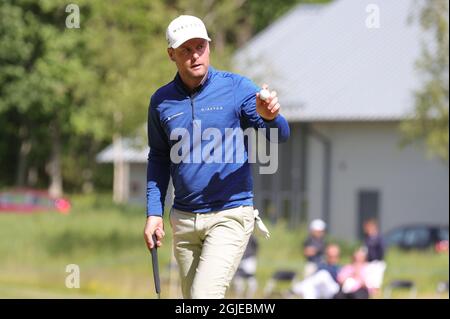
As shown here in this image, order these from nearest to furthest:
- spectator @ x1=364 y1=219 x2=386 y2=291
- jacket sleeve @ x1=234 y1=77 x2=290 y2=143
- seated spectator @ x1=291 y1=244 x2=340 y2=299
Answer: jacket sleeve @ x1=234 y1=77 x2=290 y2=143 → seated spectator @ x1=291 y1=244 x2=340 y2=299 → spectator @ x1=364 y1=219 x2=386 y2=291

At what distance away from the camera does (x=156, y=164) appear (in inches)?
329

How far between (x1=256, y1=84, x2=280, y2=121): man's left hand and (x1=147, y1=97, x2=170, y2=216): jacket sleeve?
3.15 ft

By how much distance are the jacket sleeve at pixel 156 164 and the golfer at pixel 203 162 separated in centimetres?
2

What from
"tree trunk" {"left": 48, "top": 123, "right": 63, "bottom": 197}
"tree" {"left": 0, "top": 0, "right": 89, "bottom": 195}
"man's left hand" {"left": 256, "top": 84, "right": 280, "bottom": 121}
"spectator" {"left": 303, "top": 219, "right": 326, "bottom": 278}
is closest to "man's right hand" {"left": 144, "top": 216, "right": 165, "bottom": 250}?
"man's left hand" {"left": 256, "top": 84, "right": 280, "bottom": 121}

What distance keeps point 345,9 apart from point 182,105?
144 feet

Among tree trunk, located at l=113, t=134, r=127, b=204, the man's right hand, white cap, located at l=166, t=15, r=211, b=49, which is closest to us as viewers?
white cap, located at l=166, t=15, r=211, b=49

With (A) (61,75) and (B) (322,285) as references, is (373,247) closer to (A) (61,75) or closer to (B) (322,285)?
(B) (322,285)

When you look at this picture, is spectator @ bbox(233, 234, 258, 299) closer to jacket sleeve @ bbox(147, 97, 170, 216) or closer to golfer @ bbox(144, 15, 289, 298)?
jacket sleeve @ bbox(147, 97, 170, 216)

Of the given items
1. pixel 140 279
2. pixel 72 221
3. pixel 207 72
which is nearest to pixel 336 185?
pixel 72 221

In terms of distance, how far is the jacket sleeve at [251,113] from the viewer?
25.0 ft

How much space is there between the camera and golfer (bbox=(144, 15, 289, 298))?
7.81 meters

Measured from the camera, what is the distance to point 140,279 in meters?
27.2

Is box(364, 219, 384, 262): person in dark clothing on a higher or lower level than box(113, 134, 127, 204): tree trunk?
lower
